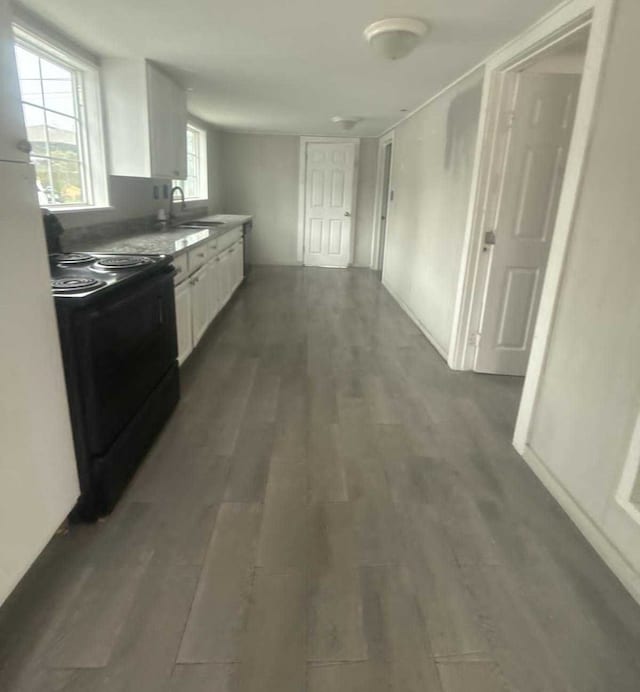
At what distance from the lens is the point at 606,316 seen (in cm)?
171

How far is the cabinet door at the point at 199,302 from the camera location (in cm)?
334

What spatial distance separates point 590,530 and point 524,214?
2.08m

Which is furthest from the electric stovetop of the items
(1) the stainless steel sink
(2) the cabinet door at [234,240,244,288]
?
(2) the cabinet door at [234,240,244,288]

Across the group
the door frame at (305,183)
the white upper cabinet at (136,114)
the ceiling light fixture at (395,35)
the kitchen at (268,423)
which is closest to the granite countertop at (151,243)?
the kitchen at (268,423)

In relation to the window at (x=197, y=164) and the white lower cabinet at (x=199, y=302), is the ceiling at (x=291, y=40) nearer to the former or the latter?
the white lower cabinet at (x=199, y=302)

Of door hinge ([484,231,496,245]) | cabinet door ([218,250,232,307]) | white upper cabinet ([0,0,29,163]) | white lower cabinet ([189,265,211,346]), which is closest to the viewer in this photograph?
white upper cabinet ([0,0,29,163])

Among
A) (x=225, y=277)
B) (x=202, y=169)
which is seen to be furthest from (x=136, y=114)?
(x=202, y=169)

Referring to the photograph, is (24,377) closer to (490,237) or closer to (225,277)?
(490,237)

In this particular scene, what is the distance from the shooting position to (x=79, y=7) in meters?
2.23

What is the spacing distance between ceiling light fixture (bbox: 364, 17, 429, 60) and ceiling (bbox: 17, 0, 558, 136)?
1.9 inches

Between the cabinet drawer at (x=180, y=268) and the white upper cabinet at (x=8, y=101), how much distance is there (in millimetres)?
1485

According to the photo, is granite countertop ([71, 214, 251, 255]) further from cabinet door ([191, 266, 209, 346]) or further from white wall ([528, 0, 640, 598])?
white wall ([528, 0, 640, 598])

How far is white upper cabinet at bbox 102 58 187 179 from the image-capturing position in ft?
10.2

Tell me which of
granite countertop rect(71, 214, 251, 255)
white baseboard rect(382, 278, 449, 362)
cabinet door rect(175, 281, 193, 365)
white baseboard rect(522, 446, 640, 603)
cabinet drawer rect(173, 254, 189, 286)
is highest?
granite countertop rect(71, 214, 251, 255)
